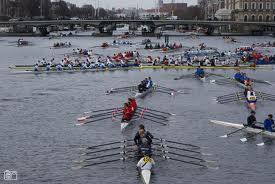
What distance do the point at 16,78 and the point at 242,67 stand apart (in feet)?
83.8

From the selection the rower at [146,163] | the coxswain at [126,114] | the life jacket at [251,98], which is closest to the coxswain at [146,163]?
the rower at [146,163]

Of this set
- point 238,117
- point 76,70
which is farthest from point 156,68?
point 238,117

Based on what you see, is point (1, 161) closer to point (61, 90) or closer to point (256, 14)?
point (61, 90)

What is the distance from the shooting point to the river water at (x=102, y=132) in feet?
76.0

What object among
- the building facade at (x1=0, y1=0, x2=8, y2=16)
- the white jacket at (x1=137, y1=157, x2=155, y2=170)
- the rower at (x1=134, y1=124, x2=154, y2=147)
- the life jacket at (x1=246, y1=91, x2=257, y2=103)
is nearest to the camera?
the white jacket at (x1=137, y1=157, x2=155, y2=170)

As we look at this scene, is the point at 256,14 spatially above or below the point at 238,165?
above

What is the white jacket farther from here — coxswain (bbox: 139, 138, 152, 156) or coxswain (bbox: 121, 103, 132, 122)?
coxswain (bbox: 121, 103, 132, 122)

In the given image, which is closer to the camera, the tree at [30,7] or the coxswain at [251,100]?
the coxswain at [251,100]

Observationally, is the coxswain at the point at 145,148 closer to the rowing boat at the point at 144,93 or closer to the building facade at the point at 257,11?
the rowing boat at the point at 144,93

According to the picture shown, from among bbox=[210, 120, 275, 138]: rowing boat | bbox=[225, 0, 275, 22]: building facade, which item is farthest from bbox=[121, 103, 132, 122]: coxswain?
bbox=[225, 0, 275, 22]: building facade

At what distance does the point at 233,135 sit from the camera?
2945 centimetres

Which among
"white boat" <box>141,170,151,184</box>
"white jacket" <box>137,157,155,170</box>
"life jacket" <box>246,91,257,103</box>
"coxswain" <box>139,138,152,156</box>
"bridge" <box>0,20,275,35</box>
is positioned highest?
"bridge" <box>0,20,275,35</box>

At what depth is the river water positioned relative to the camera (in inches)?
912

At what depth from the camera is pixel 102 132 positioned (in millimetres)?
30234
